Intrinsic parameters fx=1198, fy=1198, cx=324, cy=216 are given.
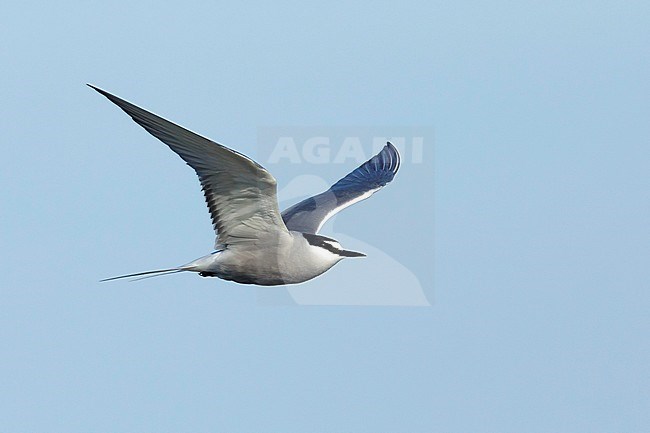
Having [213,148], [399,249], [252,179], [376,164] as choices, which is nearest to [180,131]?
[213,148]

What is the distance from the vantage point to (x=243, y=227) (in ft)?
41.6

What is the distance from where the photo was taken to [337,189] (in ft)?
53.4

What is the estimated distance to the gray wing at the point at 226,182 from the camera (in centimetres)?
1115

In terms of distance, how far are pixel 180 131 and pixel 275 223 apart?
192cm

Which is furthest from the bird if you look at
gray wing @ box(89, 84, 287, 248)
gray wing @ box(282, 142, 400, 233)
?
gray wing @ box(282, 142, 400, 233)

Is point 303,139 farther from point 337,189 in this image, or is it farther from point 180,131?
point 180,131

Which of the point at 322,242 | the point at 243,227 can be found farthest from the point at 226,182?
the point at 322,242

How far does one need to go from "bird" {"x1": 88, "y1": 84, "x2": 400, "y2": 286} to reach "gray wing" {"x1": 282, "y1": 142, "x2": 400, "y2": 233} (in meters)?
0.51

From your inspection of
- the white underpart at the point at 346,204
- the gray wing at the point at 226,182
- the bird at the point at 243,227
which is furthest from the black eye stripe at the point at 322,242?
the white underpart at the point at 346,204

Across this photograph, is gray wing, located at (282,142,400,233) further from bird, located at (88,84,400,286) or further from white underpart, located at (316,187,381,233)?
bird, located at (88,84,400,286)

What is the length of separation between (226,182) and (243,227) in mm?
745

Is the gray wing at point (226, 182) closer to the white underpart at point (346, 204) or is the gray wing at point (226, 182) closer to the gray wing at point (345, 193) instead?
the gray wing at point (345, 193)

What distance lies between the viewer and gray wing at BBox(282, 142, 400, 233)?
1466 cm

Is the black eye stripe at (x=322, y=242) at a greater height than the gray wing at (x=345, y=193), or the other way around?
the gray wing at (x=345, y=193)
